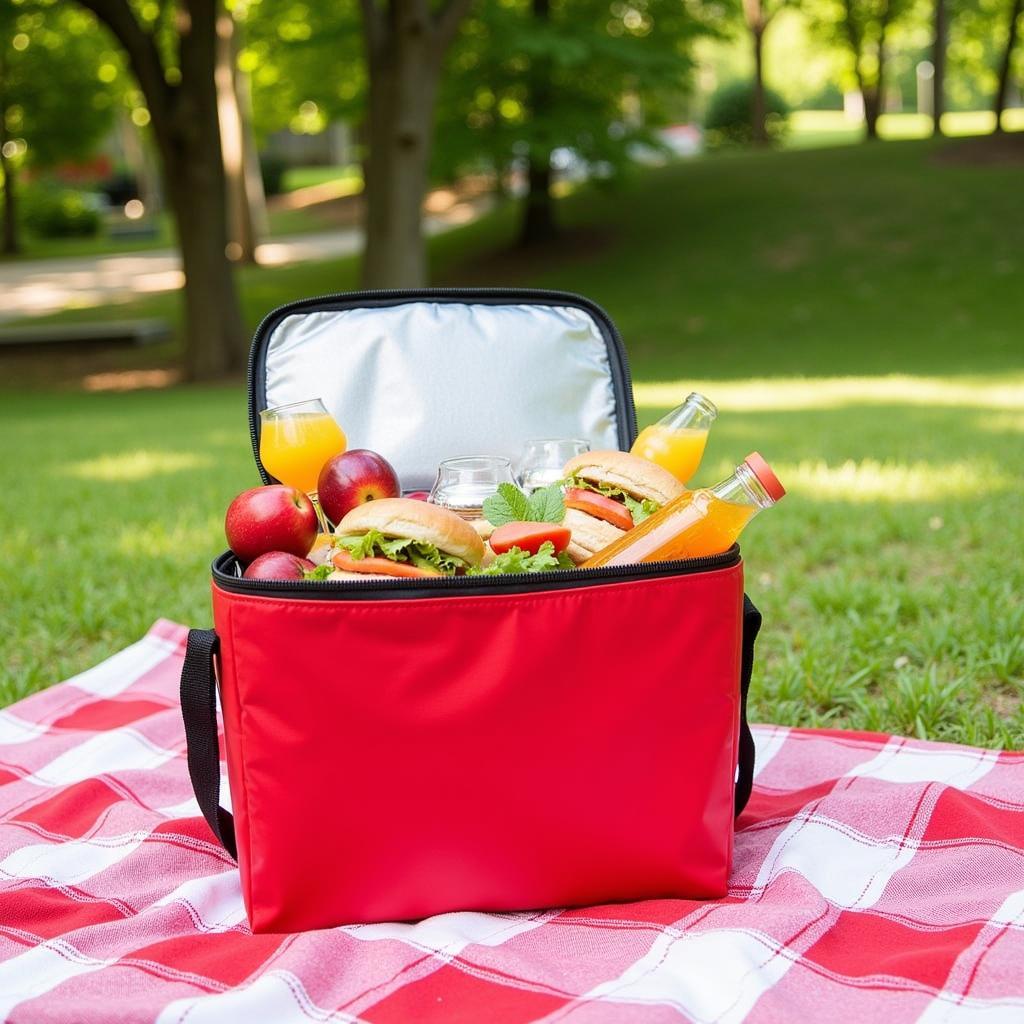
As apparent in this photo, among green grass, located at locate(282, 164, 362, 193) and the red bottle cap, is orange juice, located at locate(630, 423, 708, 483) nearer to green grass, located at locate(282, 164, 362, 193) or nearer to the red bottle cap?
the red bottle cap

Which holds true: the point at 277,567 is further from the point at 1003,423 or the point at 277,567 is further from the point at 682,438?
the point at 1003,423

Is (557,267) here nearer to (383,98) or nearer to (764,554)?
(383,98)

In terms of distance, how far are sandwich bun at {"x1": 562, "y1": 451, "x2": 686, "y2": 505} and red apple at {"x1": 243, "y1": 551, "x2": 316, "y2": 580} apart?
512 mm

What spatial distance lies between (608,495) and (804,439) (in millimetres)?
4454

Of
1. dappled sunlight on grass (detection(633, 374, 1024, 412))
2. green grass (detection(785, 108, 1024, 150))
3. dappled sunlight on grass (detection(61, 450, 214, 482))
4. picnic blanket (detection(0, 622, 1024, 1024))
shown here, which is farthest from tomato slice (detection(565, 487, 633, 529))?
green grass (detection(785, 108, 1024, 150))

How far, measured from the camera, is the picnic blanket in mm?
1603

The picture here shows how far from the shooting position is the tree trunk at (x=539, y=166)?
14508mm

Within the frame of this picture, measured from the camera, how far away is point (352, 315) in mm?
2576

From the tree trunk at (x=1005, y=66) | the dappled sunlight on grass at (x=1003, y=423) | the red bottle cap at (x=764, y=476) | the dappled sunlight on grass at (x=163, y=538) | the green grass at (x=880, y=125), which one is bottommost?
the dappled sunlight on grass at (x=1003, y=423)

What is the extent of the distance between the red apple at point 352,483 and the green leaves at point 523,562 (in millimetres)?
286

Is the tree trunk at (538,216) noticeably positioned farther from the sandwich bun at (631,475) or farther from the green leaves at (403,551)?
the green leaves at (403,551)

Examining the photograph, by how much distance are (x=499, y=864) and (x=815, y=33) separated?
2779 cm

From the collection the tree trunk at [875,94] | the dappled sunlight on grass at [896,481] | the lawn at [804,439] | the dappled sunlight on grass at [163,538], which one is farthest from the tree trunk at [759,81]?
the dappled sunlight on grass at [163,538]

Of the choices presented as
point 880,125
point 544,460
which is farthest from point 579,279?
point 880,125
